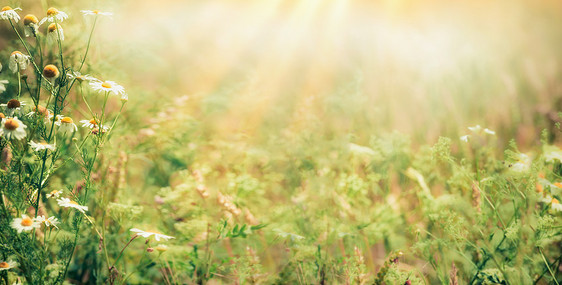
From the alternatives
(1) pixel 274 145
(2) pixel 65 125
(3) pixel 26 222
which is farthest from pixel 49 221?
(1) pixel 274 145

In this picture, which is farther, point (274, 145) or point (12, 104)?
point (274, 145)

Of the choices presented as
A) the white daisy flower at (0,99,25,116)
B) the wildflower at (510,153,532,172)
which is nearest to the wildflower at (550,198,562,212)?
the wildflower at (510,153,532,172)

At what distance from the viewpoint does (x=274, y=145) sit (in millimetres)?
1560

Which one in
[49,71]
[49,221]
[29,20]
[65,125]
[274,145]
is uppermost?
[29,20]

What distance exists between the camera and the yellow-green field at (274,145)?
3.36 ft

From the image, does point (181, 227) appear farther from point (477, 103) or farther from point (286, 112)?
point (477, 103)

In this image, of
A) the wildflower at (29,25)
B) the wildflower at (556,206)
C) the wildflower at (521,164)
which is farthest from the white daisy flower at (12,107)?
the wildflower at (556,206)

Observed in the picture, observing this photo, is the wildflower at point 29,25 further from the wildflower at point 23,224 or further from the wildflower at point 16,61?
the wildflower at point 23,224

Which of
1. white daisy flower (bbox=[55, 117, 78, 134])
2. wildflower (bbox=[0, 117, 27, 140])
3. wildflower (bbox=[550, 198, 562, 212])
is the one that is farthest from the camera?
wildflower (bbox=[550, 198, 562, 212])

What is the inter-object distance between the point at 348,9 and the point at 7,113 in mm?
2410

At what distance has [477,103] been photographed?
2.02 m

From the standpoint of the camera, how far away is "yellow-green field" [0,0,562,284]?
103 cm

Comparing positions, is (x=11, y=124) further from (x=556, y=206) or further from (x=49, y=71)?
(x=556, y=206)

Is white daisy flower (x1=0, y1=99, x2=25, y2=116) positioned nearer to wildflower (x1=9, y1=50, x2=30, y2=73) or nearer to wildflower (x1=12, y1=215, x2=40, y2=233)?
wildflower (x1=9, y1=50, x2=30, y2=73)
